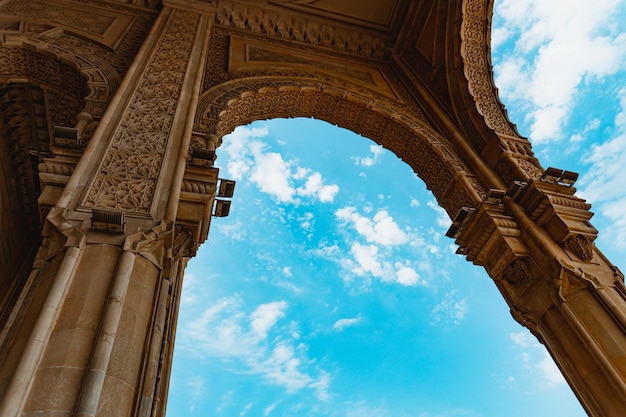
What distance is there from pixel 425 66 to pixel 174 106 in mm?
4486

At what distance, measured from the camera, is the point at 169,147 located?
2955mm

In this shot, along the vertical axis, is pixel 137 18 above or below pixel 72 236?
above

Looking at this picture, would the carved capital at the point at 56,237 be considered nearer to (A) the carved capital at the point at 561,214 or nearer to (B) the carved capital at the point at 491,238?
(B) the carved capital at the point at 491,238

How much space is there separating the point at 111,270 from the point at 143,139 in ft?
4.39

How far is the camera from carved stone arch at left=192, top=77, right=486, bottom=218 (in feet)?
15.2

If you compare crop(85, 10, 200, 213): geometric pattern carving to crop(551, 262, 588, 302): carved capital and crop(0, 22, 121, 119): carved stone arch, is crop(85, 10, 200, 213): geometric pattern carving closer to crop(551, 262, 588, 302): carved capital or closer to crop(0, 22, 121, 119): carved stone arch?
crop(0, 22, 121, 119): carved stone arch

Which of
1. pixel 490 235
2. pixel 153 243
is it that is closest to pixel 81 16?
pixel 153 243

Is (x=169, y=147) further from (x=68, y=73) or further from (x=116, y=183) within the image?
(x=68, y=73)

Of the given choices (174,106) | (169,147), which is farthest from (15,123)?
(169,147)

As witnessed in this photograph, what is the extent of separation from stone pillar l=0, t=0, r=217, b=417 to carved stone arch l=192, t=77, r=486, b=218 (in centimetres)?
132

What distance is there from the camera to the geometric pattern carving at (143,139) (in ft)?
8.06

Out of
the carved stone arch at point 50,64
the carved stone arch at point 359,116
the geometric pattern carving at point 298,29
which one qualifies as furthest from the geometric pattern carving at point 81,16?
the carved stone arch at point 359,116

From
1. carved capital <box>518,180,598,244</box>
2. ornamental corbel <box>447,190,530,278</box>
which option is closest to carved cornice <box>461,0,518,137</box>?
carved capital <box>518,180,598,244</box>

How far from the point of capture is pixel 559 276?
3.26 metres
